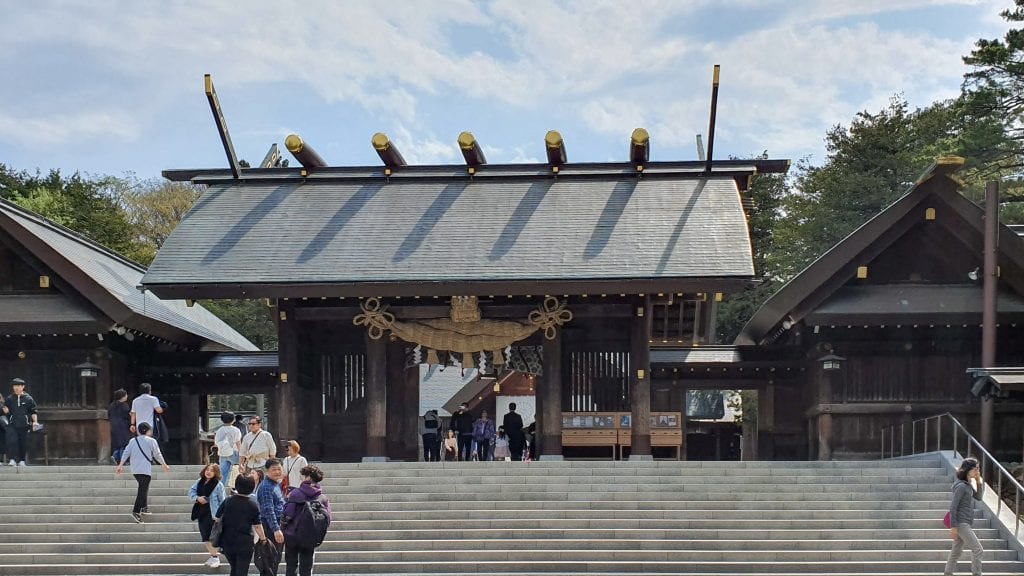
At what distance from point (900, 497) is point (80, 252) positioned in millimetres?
16953

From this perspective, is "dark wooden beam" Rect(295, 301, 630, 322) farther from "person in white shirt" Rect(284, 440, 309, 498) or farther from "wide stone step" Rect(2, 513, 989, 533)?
"person in white shirt" Rect(284, 440, 309, 498)

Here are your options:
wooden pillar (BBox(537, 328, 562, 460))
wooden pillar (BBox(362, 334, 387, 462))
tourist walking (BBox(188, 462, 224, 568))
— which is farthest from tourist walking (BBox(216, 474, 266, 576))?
wooden pillar (BBox(537, 328, 562, 460))

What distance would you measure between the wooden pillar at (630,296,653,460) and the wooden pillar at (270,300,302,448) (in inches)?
245

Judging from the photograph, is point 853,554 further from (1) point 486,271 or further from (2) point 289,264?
(2) point 289,264

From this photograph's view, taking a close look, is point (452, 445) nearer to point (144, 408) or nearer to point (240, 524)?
point (144, 408)

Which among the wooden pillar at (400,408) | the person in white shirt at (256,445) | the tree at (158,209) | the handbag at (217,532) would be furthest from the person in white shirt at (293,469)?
the tree at (158,209)

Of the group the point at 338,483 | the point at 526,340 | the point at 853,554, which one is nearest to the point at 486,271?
the point at 526,340

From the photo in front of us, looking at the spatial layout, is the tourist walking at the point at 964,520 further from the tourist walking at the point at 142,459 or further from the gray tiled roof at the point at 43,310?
the gray tiled roof at the point at 43,310

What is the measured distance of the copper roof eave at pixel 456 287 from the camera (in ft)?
69.5

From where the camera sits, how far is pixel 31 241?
886 inches

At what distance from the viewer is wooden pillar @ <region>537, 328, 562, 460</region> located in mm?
21984

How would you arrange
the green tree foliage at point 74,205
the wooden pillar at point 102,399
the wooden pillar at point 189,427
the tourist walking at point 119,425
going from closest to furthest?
1. the tourist walking at point 119,425
2. the wooden pillar at point 102,399
3. the wooden pillar at point 189,427
4. the green tree foliage at point 74,205

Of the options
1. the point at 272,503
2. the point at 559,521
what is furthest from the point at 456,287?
the point at 272,503

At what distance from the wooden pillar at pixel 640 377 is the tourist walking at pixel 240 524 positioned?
431 inches
